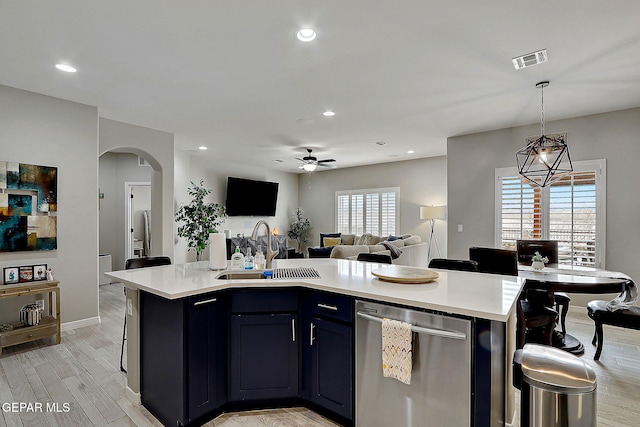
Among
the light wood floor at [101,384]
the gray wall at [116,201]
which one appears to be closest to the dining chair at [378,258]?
the light wood floor at [101,384]

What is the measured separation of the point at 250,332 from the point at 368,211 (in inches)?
264

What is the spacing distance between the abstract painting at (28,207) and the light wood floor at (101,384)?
1125 mm

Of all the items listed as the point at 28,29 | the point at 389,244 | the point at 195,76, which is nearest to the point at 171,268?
the point at 195,76

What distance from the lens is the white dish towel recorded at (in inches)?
67.5

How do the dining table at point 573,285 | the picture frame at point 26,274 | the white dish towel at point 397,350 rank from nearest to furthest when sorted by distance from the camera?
the white dish towel at point 397,350
the dining table at point 573,285
the picture frame at point 26,274

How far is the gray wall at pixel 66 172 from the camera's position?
3.45 metres

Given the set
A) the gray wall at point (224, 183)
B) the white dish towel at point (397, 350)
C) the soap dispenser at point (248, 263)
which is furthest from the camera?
the gray wall at point (224, 183)

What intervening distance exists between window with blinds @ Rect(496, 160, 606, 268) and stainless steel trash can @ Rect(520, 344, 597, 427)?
4.00m

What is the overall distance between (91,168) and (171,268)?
7.66 feet

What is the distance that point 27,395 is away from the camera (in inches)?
96.2

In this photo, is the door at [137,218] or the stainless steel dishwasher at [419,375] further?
the door at [137,218]

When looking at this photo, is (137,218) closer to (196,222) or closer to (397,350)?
(196,222)

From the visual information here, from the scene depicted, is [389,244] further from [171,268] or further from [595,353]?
[171,268]

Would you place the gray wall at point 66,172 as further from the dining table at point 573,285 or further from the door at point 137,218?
the dining table at point 573,285
